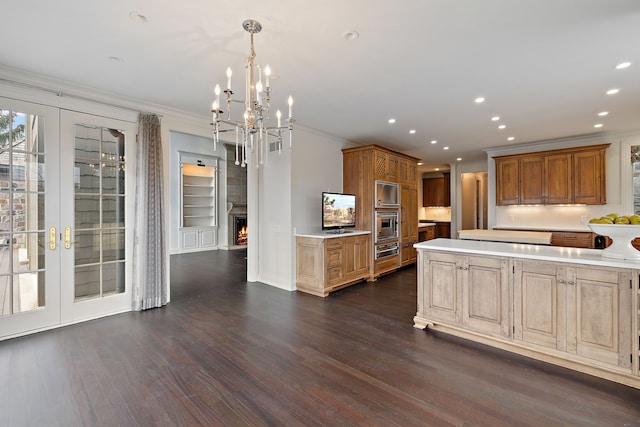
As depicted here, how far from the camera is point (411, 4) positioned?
2.07 metres

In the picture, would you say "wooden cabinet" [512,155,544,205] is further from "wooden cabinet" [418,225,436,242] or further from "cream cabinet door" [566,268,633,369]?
"cream cabinet door" [566,268,633,369]

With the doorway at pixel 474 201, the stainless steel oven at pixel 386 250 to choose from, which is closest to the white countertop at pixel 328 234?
the stainless steel oven at pixel 386 250

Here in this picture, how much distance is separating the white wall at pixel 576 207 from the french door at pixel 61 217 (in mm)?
7533

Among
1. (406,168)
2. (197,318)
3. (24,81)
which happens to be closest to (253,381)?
(197,318)

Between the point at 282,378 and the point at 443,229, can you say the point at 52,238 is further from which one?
the point at 443,229

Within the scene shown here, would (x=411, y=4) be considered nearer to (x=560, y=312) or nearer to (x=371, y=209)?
(x=560, y=312)

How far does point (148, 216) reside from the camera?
154 inches

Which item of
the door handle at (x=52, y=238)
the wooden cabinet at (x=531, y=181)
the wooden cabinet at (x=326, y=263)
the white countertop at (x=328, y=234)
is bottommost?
the wooden cabinet at (x=326, y=263)

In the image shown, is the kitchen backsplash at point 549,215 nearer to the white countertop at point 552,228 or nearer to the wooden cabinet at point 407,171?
the white countertop at point 552,228

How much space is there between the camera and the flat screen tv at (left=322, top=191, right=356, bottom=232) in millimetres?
5047

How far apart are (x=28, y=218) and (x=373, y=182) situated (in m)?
4.97

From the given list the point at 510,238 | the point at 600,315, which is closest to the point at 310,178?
the point at 510,238

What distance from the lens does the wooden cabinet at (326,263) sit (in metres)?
4.65

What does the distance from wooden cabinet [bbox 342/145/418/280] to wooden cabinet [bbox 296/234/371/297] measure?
0.52m
